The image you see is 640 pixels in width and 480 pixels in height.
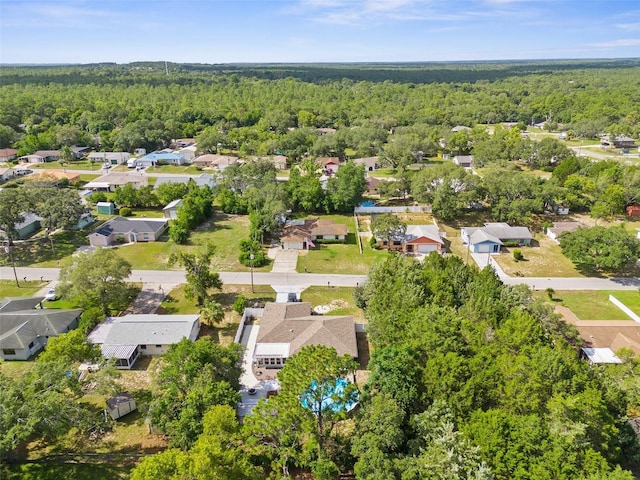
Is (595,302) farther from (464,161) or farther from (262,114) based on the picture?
(262,114)

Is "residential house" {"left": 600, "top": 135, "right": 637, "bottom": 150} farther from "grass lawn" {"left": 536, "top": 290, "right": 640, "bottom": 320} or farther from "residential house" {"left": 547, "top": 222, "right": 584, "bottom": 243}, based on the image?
"grass lawn" {"left": 536, "top": 290, "right": 640, "bottom": 320}

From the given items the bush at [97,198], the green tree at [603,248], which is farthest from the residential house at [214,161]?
the green tree at [603,248]

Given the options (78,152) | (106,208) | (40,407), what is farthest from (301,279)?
(78,152)

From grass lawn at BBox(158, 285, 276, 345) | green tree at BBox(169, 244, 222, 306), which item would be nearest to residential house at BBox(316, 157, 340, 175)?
grass lawn at BBox(158, 285, 276, 345)

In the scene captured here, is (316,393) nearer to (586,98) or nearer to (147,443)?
(147,443)

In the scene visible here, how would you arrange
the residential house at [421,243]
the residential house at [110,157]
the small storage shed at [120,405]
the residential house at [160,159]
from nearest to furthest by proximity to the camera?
the small storage shed at [120,405], the residential house at [421,243], the residential house at [160,159], the residential house at [110,157]

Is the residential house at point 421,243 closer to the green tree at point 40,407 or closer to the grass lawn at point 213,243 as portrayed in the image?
the grass lawn at point 213,243
